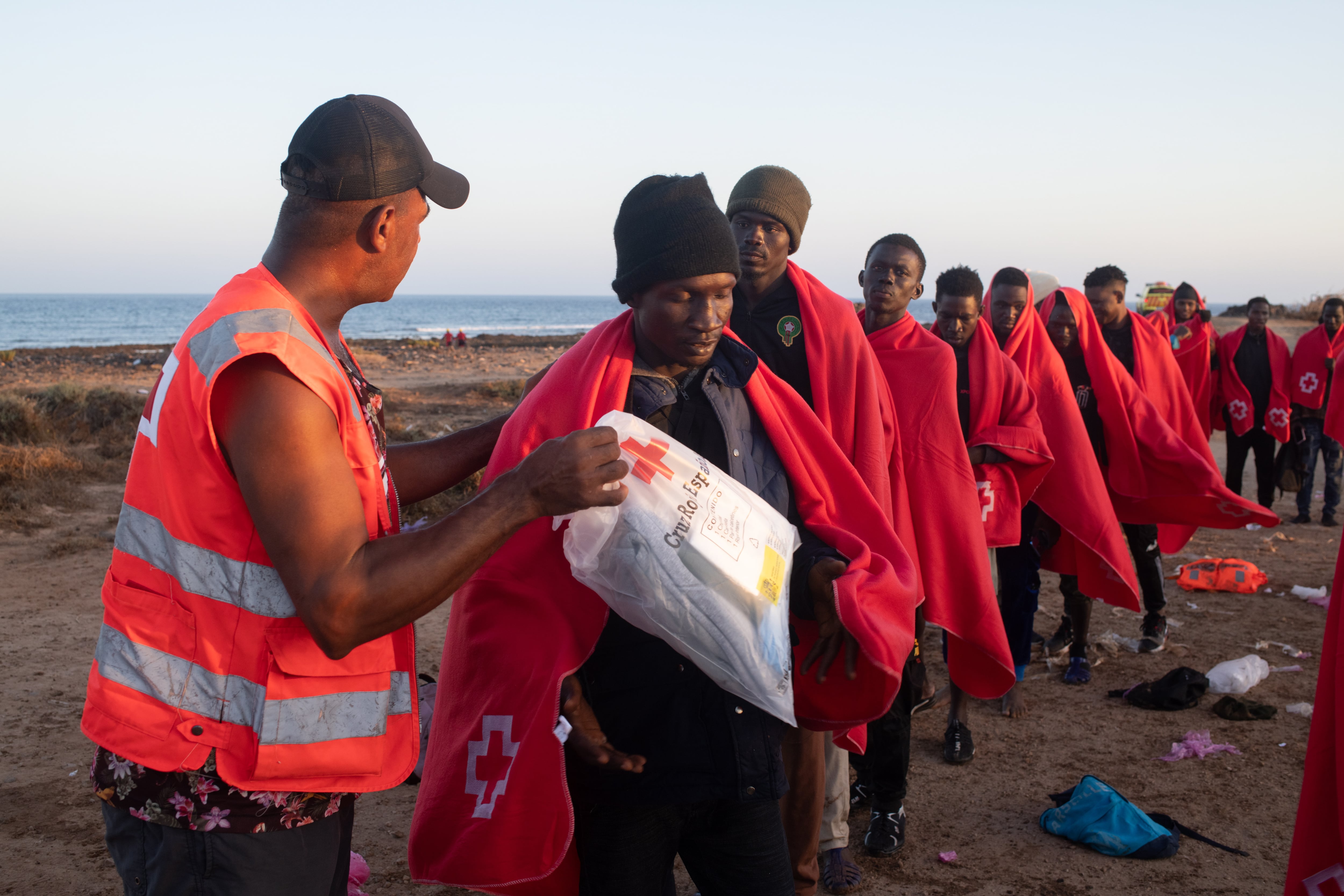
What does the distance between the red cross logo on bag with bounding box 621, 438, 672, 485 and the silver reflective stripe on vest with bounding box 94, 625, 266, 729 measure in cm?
82

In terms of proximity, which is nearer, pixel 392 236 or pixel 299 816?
pixel 299 816

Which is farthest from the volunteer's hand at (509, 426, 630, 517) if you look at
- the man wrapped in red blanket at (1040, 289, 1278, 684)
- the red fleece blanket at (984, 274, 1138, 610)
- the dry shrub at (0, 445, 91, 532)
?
the dry shrub at (0, 445, 91, 532)

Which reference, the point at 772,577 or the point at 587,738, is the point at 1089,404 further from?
the point at 587,738

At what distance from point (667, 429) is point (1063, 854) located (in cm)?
283

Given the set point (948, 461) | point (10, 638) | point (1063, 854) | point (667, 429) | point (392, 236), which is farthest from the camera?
point (10, 638)

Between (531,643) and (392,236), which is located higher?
(392,236)

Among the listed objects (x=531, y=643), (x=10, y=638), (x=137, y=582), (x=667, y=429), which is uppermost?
(x=667, y=429)

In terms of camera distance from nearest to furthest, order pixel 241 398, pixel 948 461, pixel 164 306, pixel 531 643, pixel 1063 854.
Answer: pixel 241 398 → pixel 531 643 → pixel 1063 854 → pixel 948 461 → pixel 164 306

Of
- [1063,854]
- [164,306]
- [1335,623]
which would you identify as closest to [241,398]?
[1335,623]

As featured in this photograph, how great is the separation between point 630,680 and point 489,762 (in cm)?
39

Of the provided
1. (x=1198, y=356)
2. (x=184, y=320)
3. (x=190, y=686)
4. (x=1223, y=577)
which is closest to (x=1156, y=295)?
(x=1198, y=356)

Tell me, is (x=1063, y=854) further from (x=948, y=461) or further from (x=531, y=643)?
(x=531, y=643)

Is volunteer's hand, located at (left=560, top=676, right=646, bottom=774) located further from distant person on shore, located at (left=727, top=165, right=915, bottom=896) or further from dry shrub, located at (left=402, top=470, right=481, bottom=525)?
dry shrub, located at (left=402, top=470, right=481, bottom=525)

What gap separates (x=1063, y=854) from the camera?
3908 millimetres
